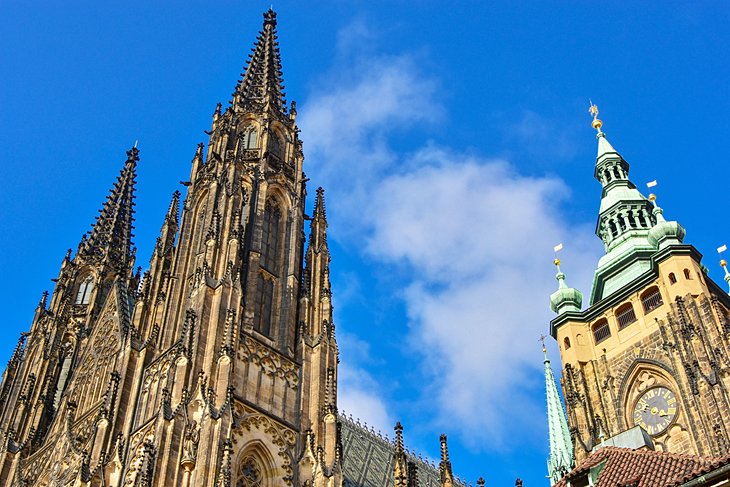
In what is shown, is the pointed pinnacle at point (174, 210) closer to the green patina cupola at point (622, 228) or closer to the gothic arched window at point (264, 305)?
the gothic arched window at point (264, 305)

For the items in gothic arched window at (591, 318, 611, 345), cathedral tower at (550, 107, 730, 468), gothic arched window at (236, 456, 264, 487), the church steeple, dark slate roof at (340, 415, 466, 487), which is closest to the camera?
gothic arched window at (236, 456, 264, 487)

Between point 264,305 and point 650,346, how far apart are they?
74.0 feet

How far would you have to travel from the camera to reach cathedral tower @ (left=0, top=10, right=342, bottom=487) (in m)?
25.5

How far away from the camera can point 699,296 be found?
4250 cm

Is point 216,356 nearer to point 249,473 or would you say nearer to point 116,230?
point 249,473

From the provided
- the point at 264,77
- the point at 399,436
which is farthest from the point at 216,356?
the point at 264,77

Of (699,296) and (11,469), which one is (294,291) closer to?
(11,469)

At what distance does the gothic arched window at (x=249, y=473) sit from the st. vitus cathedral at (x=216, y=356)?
0.05 m

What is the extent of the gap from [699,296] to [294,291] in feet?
71.4

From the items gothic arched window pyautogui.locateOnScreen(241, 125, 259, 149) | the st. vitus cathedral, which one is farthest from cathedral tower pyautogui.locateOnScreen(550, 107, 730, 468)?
gothic arched window pyautogui.locateOnScreen(241, 125, 259, 149)

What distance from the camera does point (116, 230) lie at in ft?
161

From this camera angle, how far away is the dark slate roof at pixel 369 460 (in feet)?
119

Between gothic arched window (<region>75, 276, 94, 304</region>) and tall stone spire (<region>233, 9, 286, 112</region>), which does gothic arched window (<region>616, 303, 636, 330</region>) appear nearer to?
tall stone spire (<region>233, 9, 286, 112</region>)

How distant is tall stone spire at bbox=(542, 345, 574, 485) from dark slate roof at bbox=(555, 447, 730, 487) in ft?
94.4
